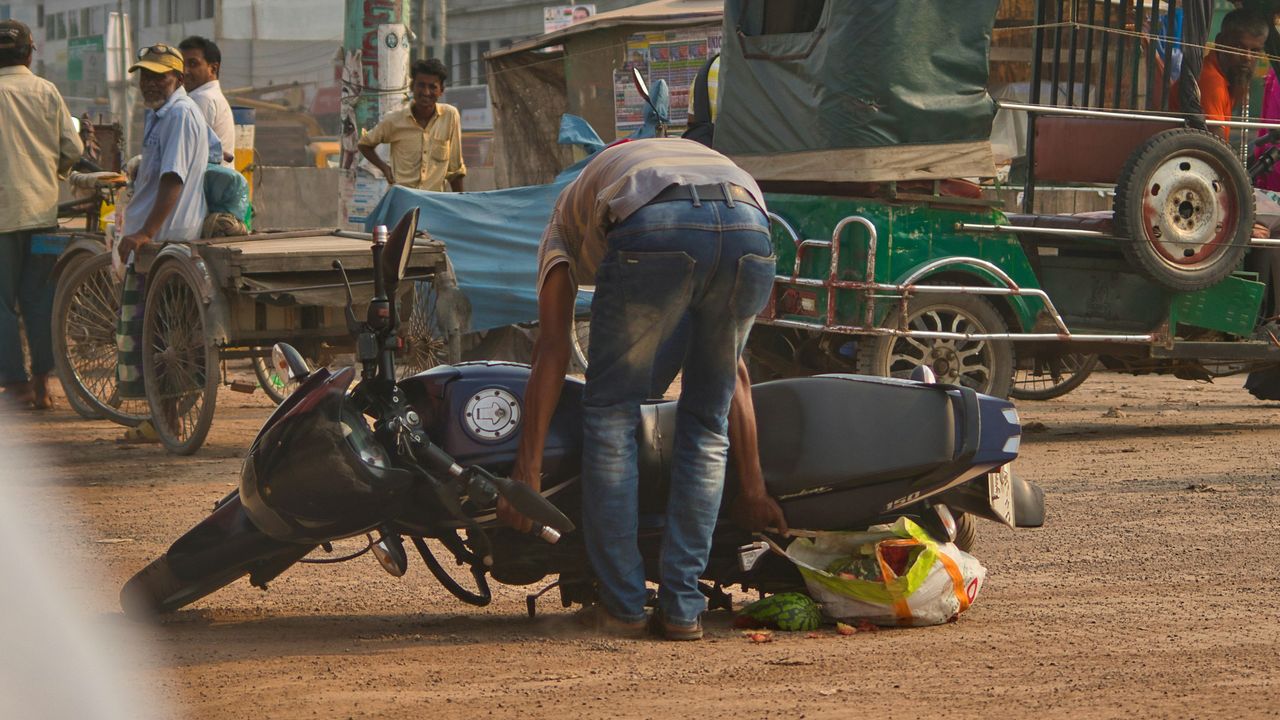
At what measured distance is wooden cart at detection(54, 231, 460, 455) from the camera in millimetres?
7844

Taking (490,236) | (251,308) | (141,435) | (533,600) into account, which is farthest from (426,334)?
(533,600)

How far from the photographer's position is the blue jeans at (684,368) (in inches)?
176

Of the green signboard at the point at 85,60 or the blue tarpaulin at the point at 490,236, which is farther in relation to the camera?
the green signboard at the point at 85,60

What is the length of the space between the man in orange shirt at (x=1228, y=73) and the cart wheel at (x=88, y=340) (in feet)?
20.6

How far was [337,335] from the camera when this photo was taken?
8328 mm

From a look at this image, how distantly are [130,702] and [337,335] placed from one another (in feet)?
14.5

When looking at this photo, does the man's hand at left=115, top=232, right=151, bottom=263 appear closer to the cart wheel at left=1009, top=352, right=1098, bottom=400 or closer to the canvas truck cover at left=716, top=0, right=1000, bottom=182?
the canvas truck cover at left=716, top=0, right=1000, bottom=182

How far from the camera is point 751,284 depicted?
4.55 m

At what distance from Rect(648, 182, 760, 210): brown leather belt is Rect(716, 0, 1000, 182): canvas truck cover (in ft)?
13.8

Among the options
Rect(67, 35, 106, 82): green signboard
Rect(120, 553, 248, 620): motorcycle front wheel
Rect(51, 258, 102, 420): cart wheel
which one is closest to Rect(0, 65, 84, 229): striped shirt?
Rect(51, 258, 102, 420): cart wheel

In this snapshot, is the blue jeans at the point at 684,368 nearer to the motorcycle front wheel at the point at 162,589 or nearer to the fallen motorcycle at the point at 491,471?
the fallen motorcycle at the point at 491,471

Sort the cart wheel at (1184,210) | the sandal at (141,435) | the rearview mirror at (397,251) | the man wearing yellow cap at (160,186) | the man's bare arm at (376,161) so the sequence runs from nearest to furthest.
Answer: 1. the rearview mirror at (397,251)
2. the man wearing yellow cap at (160,186)
3. the cart wheel at (1184,210)
4. the sandal at (141,435)
5. the man's bare arm at (376,161)

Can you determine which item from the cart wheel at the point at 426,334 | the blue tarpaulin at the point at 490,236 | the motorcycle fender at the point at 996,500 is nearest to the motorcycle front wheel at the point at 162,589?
the motorcycle fender at the point at 996,500

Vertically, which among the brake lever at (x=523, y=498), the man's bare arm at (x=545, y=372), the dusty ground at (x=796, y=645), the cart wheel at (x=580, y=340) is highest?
the man's bare arm at (x=545, y=372)
